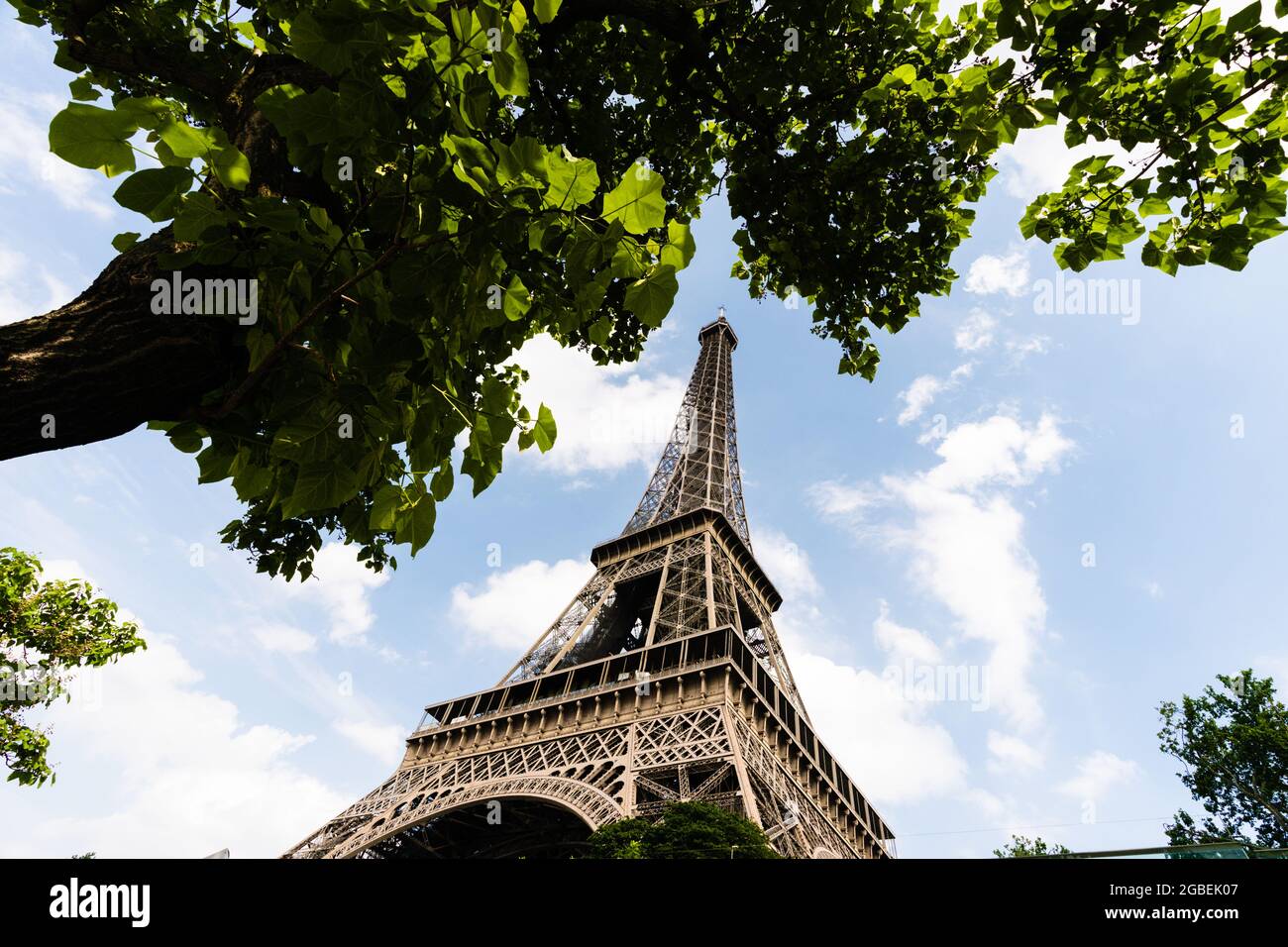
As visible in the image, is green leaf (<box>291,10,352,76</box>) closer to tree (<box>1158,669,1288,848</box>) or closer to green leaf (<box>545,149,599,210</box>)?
green leaf (<box>545,149,599,210</box>)

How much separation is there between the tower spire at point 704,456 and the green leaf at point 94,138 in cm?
3673

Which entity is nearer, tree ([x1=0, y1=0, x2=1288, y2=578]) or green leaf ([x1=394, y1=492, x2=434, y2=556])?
tree ([x1=0, y1=0, x2=1288, y2=578])

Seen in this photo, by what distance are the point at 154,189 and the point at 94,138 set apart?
0.58 feet

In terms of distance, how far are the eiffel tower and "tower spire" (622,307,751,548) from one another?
5.57m

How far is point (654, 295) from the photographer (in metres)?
2.13

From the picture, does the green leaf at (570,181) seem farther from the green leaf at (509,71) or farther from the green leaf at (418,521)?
the green leaf at (418,521)

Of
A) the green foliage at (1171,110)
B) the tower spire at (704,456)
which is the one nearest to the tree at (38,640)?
the green foliage at (1171,110)

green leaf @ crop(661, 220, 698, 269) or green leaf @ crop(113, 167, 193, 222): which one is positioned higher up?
green leaf @ crop(113, 167, 193, 222)

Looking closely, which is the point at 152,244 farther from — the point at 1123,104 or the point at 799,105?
the point at 1123,104

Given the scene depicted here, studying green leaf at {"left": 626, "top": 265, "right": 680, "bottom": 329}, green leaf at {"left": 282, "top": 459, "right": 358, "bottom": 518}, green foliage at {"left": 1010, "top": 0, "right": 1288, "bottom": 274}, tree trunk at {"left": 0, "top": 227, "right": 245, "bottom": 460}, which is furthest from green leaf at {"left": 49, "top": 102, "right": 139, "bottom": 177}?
green foliage at {"left": 1010, "top": 0, "right": 1288, "bottom": 274}

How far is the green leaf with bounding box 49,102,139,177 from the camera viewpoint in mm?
1750

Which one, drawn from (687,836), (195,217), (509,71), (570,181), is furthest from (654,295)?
(687,836)

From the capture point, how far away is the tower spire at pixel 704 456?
4503cm
